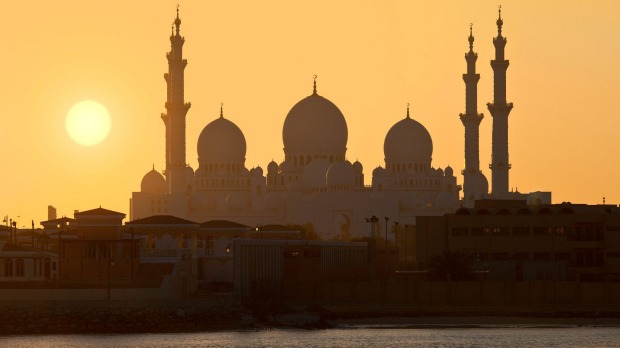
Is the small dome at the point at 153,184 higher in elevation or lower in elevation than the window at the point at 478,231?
higher

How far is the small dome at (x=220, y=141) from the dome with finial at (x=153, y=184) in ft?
17.3

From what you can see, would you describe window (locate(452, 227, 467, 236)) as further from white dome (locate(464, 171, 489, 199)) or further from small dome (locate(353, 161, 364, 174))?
small dome (locate(353, 161, 364, 174))

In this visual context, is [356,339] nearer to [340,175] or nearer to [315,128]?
[340,175]

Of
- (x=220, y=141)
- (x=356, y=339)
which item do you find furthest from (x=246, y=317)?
(x=220, y=141)

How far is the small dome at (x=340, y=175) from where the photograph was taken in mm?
187500

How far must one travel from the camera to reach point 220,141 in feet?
651

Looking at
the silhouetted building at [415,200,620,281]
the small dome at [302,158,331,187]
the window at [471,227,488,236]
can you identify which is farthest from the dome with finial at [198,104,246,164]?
the window at [471,227,488,236]

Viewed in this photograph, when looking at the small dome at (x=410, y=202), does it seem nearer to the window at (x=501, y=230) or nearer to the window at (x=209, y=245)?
the window at (x=209, y=245)

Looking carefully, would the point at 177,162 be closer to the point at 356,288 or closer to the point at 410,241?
the point at 410,241

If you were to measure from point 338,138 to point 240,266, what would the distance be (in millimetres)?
89522

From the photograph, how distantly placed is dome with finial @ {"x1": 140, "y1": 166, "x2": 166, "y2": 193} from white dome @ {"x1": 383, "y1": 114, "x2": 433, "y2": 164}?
22857 mm

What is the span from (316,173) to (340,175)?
18.0 feet

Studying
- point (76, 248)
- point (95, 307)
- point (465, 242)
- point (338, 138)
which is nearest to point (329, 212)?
point (338, 138)

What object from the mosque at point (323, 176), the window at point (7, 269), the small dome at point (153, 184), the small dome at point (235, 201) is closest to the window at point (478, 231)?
the window at point (7, 269)
